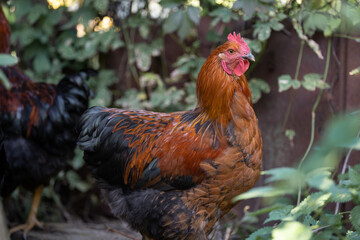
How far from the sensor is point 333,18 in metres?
3.21

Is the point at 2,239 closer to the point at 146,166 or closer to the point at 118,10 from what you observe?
the point at 146,166

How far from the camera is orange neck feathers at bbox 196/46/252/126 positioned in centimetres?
257

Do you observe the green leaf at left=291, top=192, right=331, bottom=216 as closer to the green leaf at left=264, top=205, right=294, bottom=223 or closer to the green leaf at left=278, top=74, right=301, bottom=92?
the green leaf at left=264, top=205, right=294, bottom=223

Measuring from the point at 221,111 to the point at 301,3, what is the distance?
Answer: 4.52 ft

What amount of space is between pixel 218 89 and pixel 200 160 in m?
0.49

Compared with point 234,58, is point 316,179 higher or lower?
lower

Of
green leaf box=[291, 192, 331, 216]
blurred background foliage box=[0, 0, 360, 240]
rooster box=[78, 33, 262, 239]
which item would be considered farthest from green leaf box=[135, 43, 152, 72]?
green leaf box=[291, 192, 331, 216]

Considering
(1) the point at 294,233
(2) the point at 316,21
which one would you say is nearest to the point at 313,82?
(2) the point at 316,21

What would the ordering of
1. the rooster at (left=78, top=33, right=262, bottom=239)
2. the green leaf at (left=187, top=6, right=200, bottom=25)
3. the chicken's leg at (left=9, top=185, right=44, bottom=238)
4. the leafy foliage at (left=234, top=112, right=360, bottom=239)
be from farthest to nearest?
the chicken's leg at (left=9, top=185, right=44, bottom=238) < the green leaf at (left=187, top=6, right=200, bottom=25) < the rooster at (left=78, top=33, right=262, bottom=239) < the leafy foliage at (left=234, top=112, right=360, bottom=239)

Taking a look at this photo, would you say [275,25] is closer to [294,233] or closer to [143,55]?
[143,55]

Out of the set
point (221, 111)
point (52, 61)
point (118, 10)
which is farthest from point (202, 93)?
point (52, 61)

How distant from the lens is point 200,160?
2549mm

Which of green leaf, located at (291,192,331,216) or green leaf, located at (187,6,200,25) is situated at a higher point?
green leaf, located at (187,6,200,25)

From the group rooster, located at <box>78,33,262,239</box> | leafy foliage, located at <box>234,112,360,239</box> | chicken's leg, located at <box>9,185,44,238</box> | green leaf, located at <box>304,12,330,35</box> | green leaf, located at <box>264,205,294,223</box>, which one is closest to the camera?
leafy foliage, located at <box>234,112,360,239</box>
